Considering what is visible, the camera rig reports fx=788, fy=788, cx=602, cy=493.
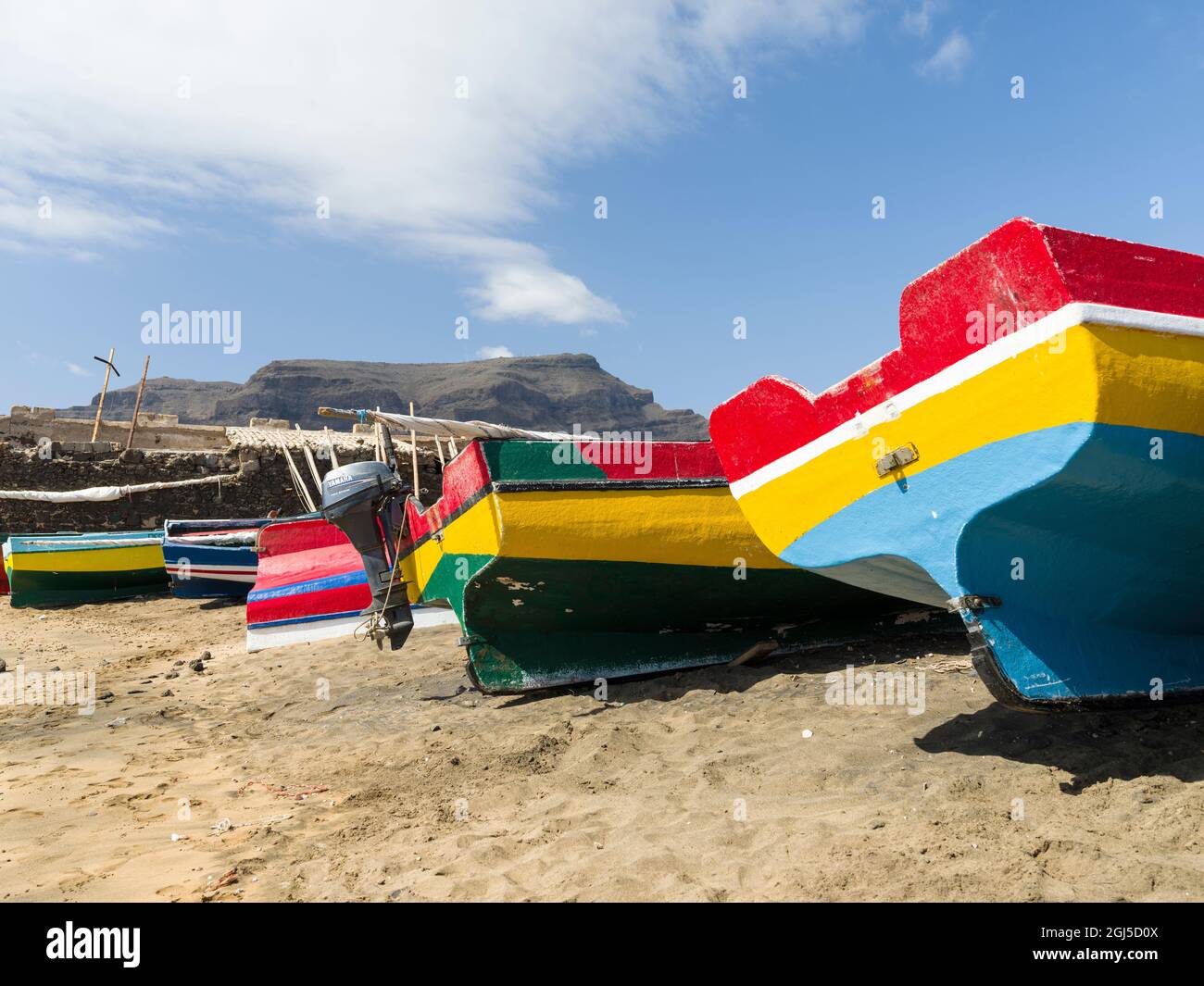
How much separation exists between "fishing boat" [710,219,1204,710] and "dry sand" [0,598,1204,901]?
0.41 m

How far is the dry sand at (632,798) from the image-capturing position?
2.43 metres

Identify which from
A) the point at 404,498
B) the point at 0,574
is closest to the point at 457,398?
the point at 0,574

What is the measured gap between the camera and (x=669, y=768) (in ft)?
11.9

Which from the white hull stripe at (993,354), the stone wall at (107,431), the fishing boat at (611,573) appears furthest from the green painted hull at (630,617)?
the stone wall at (107,431)

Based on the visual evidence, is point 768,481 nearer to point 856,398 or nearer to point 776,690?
point 856,398

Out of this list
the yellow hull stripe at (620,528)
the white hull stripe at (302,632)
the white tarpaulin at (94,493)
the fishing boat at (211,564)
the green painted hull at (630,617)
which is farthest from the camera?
the white tarpaulin at (94,493)

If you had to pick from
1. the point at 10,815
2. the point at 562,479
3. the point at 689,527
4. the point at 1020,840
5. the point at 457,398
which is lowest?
the point at 10,815

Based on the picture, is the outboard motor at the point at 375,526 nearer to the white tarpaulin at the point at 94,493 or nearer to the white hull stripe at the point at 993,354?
the white hull stripe at the point at 993,354

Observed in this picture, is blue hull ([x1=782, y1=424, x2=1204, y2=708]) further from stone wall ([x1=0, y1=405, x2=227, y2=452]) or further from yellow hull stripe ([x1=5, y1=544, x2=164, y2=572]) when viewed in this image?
stone wall ([x1=0, y1=405, x2=227, y2=452])

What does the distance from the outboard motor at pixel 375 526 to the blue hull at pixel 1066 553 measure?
3.89 m

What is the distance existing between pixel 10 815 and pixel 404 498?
12.5 ft

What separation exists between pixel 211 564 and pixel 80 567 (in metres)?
2.63

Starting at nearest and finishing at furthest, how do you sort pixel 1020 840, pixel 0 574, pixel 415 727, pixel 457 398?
1. pixel 1020 840
2. pixel 415 727
3. pixel 0 574
4. pixel 457 398
